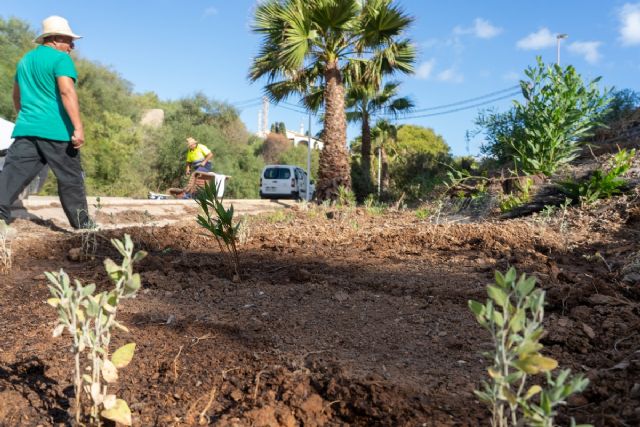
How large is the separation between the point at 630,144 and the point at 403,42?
24.9ft

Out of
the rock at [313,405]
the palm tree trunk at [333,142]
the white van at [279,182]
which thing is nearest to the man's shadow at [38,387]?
the rock at [313,405]

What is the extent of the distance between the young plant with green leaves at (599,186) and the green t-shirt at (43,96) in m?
4.53

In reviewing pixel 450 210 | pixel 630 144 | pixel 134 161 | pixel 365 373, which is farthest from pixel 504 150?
pixel 134 161

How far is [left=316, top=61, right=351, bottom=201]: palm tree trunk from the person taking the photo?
12.4 meters

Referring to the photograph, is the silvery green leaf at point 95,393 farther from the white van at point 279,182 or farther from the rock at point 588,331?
the white van at point 279,182

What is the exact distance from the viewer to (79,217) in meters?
4.34

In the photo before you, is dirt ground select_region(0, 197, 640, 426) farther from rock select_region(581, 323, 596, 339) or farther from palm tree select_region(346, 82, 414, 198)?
palm tree select_region(346, 82, 414, 198)

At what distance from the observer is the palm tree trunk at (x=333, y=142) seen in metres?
12.4

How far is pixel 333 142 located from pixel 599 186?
8053 millimetres

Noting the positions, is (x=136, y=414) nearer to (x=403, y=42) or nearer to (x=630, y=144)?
(x=630, y=144)

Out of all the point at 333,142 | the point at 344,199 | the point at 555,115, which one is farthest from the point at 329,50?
the point at 555,115

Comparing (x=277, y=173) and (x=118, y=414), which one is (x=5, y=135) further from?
(x=277, y=173)

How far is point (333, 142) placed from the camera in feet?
41.0

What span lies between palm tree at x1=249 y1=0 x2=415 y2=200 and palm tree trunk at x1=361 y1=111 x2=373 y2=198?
6.36 metres
